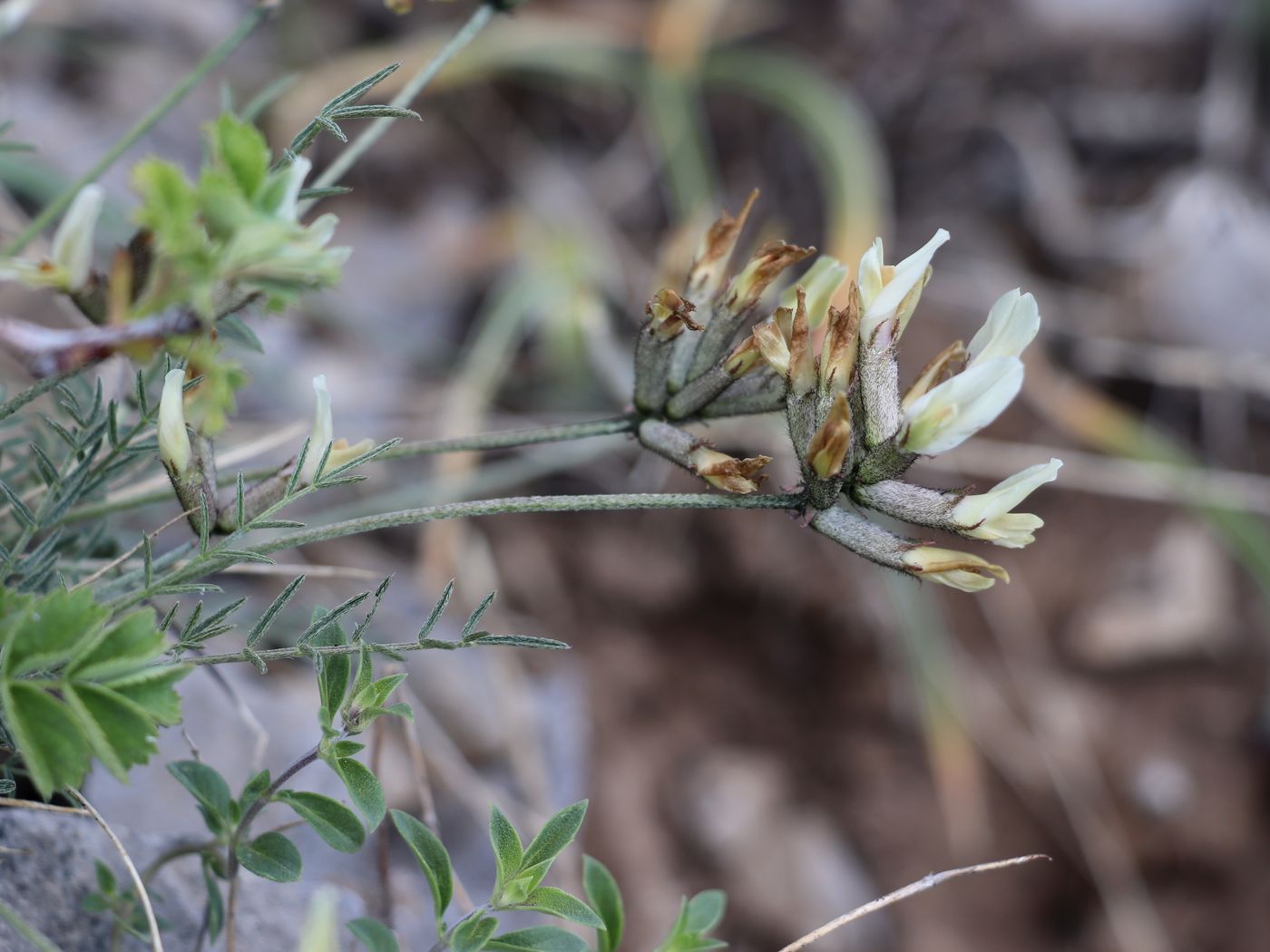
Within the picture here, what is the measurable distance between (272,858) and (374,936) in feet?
0.31

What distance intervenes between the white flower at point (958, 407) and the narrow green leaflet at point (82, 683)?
491 mm

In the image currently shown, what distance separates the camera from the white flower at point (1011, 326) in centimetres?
73

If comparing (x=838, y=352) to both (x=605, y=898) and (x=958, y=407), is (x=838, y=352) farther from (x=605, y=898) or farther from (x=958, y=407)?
(x=605, y=898)

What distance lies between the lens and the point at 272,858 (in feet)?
2.39

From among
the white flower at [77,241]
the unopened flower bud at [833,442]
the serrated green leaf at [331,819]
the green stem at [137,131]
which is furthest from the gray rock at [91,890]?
the unopened flower bud at [833,442]

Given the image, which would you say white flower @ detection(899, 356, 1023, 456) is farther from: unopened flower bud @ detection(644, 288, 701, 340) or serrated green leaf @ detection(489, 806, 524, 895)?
serrated green leaf @ detection(489, 806, 524, 895)

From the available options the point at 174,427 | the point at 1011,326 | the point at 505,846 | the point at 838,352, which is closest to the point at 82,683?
the point at 174,427

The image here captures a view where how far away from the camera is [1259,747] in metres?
2.50

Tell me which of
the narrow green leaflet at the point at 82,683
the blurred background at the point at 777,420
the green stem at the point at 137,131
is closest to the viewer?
the narrow green leaflet at the point at 82,683

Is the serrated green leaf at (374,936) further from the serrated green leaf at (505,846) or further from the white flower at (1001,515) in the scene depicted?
the white flower at (1001,515)

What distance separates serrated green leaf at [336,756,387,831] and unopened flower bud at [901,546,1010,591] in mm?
393

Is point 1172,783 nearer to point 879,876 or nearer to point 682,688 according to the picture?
point 879,876

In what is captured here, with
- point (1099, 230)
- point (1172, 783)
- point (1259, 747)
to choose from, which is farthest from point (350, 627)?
point (1099, 230)

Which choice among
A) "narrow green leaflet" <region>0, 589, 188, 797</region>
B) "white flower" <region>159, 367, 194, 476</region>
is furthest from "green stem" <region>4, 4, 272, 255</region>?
"narrow green leaflet" <region>0, 589, 188, 797</region>
